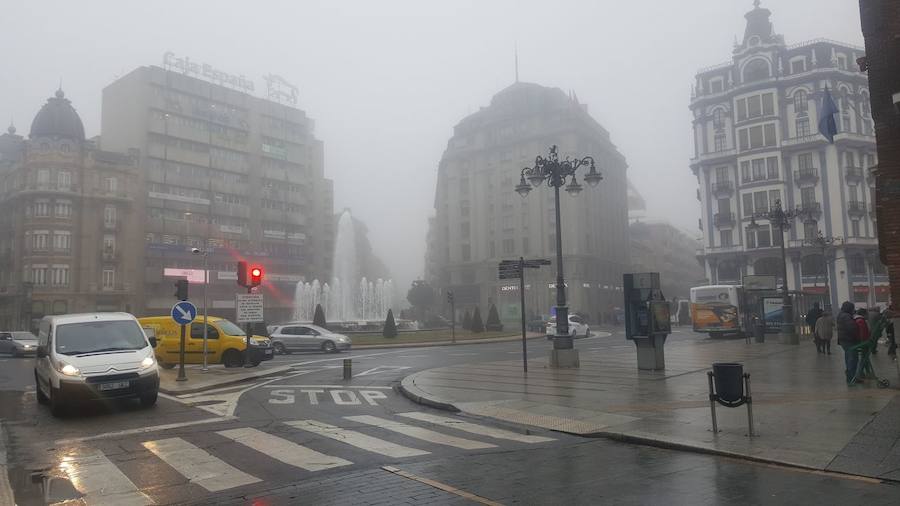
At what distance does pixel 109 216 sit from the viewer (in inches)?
2594

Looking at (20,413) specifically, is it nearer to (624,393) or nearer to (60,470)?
(60,470)

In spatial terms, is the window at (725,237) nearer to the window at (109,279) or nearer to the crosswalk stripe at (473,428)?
the window at (109,279)

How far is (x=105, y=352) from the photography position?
11.5 m

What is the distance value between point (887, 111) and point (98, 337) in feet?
53.9

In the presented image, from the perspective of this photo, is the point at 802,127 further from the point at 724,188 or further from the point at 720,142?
the point at 724,188

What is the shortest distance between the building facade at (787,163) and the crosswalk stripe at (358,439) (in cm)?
6112

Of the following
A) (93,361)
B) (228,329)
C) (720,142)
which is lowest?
(93,361)

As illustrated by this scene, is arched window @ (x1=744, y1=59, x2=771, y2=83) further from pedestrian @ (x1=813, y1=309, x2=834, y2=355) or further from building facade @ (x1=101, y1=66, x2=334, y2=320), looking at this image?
building facade @ (x1=101, y1=66, x2=334, y2=320)

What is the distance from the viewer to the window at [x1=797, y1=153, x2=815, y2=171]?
6450 centimetres

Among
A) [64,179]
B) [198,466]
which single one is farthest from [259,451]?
[64,179]

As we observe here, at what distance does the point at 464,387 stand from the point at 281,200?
252 ft

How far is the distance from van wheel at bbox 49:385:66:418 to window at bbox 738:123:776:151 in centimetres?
6949

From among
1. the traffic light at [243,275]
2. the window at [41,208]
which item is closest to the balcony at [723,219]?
the traffic light at [243,275]

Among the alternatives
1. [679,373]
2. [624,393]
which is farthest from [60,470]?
[679,373]
